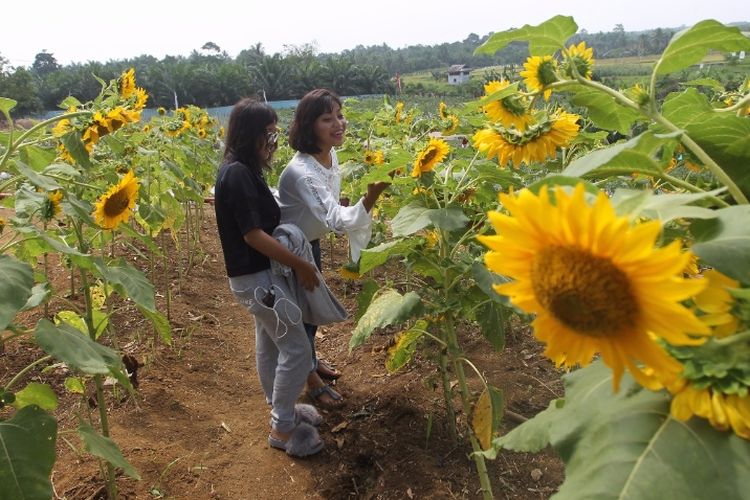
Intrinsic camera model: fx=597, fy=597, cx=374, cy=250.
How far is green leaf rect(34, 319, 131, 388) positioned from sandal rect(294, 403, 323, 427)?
1.39 m

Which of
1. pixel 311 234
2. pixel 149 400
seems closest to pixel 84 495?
pixel 149 400

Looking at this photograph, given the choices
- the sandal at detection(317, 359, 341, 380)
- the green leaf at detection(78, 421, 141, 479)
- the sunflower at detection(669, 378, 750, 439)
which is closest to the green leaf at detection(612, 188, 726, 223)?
the sunflower at detection(669, 378, 750, 439)

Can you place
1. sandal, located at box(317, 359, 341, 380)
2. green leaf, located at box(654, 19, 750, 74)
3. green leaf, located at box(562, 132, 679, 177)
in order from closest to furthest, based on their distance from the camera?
green leaf, located at box(562, 132, 679, 177) < green leaf, located at box(654, 19, 750, 74) < sandal, located at box(317, 359, 341, 380)

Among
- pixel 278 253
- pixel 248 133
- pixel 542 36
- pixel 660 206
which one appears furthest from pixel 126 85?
A: pixel 660 206

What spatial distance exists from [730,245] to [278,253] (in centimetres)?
185

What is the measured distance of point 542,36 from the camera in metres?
0.95

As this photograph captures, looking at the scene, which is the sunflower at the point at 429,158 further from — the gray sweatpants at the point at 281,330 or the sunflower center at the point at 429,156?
the gray sweatpants at the point at 281,330

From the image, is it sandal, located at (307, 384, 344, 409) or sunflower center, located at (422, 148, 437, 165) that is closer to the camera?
sunflower center, located at (422, 148, 437, 165)

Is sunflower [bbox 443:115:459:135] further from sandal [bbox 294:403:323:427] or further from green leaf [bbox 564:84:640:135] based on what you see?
green leaf [bbox 564:84:640:135]

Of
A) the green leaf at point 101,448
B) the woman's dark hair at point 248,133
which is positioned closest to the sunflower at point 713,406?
the green leaf at point 101,448

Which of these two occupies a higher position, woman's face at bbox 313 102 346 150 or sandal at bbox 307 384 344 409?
woman's face at bbox 313 102 346 150

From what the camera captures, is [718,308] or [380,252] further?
[380,252]

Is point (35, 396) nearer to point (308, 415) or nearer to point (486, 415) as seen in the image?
point (486, 415)

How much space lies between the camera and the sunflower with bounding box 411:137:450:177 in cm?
171
